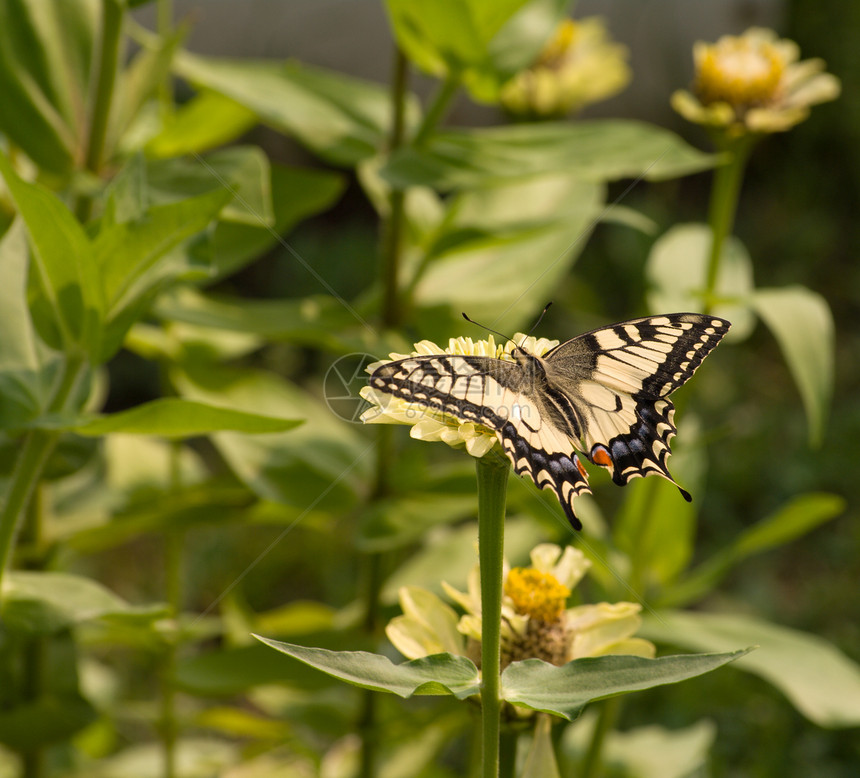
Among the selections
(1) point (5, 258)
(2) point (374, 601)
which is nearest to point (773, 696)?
(2) point (374, 601)

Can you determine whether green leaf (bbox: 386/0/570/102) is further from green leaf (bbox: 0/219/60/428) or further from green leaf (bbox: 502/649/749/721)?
green leaf (bbox: 502/649/749/721)

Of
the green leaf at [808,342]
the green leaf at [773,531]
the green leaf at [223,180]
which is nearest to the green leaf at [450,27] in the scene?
the green leaf at [223,180]

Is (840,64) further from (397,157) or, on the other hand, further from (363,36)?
(397,157)

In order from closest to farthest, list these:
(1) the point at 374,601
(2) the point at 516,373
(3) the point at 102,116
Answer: (2) the point at 516,373 < (3) the point at 102,116 < (1) the point at 374,601

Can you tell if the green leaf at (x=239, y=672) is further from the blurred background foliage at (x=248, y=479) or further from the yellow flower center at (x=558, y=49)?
the yellow flower center at (x=558, y=49)

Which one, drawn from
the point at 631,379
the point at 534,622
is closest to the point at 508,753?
the point at 534,622

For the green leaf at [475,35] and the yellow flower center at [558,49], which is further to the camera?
the yellow flower center at [558,49]

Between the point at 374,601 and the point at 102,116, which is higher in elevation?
the point at 102,116
